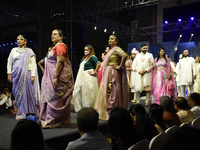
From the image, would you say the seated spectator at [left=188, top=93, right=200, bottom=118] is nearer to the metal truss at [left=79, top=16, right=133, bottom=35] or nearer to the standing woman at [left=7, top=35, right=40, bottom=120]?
the standing woman at [left=7, top=35, right=40, bottom=120]

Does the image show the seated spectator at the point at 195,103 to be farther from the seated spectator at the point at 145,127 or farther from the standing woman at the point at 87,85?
the standing woman at the point at 87,85

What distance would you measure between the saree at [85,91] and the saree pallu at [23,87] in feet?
3.60

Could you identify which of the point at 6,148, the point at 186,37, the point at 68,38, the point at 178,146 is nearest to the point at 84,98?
the point at 6,148

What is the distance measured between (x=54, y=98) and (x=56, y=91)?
0.37 feet

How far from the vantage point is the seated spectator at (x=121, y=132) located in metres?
1.78

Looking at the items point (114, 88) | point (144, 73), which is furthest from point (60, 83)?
point (144, 73)

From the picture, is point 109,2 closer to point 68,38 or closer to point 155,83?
point 68,38

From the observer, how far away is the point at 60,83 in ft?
11.4

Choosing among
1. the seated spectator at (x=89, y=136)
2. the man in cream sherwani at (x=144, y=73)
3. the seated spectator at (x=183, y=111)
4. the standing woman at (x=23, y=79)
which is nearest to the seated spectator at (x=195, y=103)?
the seated spectator at (x=183, y=111)

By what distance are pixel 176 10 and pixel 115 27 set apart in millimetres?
3257

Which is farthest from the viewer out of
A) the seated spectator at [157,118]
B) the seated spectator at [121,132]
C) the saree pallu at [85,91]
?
the saree pallu at [85,91]

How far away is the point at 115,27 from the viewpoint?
11.6 m

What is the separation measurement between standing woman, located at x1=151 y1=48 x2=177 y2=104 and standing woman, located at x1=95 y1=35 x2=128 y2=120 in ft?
7.00

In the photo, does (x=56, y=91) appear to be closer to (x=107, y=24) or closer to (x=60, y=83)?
(x=60, y=83)
